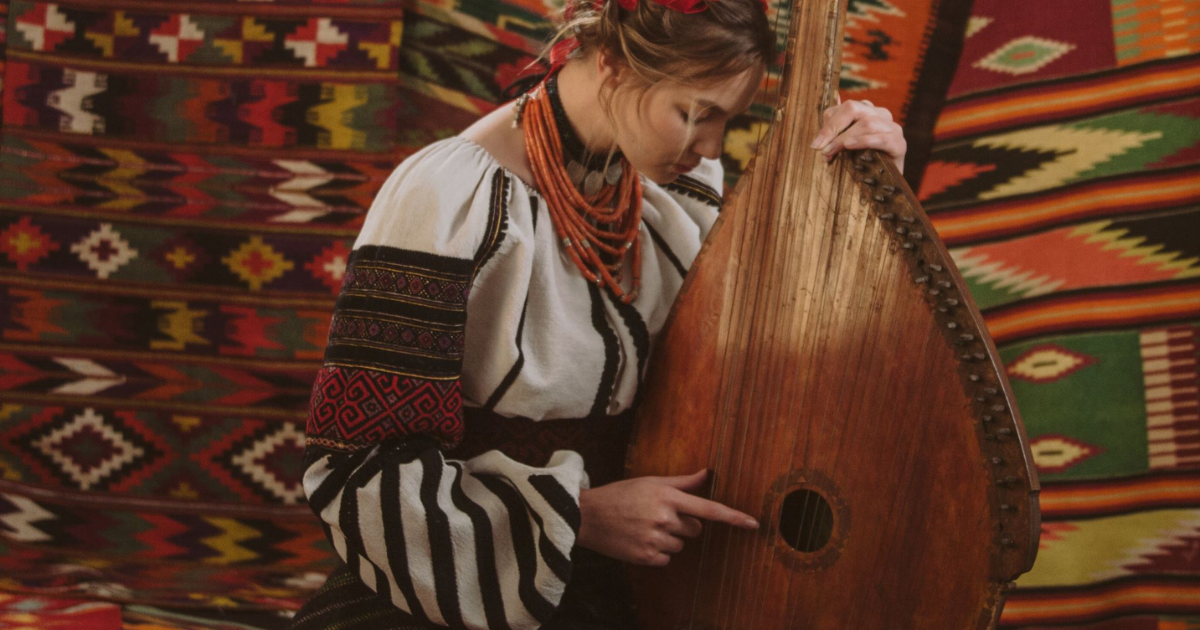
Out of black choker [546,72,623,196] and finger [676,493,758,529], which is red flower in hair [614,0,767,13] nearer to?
black choker [546,72,623,196]

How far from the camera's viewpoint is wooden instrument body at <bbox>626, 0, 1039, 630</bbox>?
0.90 meters

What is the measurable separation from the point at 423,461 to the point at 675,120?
19.6 inches

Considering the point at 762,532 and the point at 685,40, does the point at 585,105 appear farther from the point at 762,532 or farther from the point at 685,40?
the point at 762,532

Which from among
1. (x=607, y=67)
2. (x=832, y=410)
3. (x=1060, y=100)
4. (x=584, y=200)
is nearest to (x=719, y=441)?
(x=832, y=410)

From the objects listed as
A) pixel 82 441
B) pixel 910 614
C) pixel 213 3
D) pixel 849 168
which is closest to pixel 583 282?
pixel 849 168

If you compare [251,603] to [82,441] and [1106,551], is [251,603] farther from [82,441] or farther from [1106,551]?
[1106,551]

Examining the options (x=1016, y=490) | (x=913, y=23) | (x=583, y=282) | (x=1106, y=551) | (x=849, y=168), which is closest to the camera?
(x=1016, y=490)

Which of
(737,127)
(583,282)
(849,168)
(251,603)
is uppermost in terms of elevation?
(737,127)

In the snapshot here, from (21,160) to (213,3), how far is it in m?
0.52

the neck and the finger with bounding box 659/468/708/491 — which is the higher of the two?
the neck

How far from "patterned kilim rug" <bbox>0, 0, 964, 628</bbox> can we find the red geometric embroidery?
38.2 inches

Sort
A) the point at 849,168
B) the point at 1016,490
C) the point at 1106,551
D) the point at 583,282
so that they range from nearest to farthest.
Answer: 1. the point at 1016,490
2. the point at 849,168
3. the point at 583,282
4. the point at 1106,551

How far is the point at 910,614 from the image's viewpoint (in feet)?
3.02

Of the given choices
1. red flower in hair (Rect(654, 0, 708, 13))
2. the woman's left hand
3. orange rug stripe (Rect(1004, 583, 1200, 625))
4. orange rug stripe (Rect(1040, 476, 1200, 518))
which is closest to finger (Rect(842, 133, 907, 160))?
the woman's left hand
